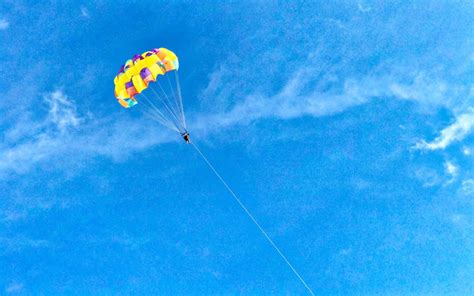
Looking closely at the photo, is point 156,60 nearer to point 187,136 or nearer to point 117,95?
point 117,95

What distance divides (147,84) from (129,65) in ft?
9.22

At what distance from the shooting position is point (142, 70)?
104 ft

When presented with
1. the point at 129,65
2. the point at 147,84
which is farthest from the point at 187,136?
the point at 129,65

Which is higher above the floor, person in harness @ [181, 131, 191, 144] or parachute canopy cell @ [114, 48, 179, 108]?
parachute canopy cell @ [114, 48, 179, 108]

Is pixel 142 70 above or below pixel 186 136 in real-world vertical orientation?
above

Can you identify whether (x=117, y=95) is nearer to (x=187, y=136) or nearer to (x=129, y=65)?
(x=129, y=65)

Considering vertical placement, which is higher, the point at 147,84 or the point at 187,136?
the point at 147,84

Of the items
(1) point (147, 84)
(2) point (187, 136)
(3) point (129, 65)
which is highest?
(3) point (129, 65)

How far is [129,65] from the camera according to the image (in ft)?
106

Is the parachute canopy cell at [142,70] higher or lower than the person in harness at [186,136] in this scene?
higher

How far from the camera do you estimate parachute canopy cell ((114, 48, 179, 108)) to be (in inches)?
1245

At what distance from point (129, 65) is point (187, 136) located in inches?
364

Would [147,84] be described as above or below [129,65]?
below

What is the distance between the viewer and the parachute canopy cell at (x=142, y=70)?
31625 millimetres
